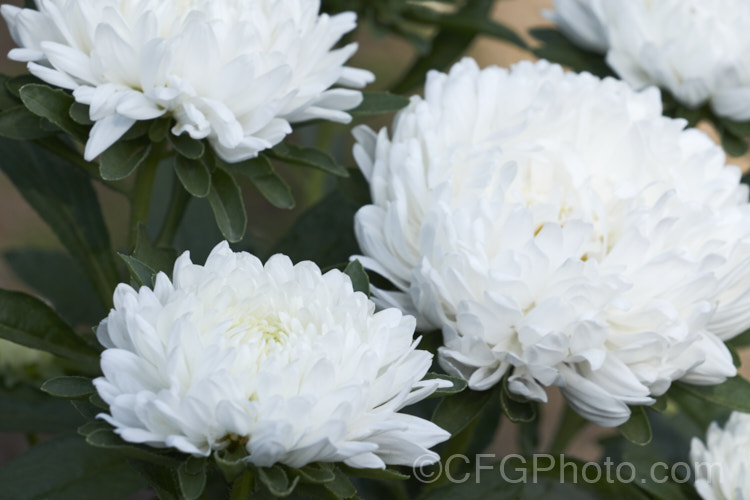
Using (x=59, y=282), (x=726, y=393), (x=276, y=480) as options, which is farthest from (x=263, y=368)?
(x=59, y=282)

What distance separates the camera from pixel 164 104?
2.70 feet

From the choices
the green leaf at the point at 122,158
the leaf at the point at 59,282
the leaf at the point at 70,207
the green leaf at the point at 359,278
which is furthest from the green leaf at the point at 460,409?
the leaf at the point at 59,282

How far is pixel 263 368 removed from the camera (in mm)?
651

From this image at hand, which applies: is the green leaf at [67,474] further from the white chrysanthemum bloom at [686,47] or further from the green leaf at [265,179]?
the white chrysanthemum bloom at [686,47]

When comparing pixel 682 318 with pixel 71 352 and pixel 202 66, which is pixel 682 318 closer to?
pixel 202 66

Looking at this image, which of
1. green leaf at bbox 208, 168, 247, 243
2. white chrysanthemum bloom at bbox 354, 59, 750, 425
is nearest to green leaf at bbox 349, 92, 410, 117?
white chrysanthemum bloom at bbox 354, 59, 750, 425

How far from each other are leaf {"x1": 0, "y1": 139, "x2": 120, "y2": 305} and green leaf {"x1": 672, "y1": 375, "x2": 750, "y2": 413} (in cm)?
66

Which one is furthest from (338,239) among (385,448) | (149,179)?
(385,448)

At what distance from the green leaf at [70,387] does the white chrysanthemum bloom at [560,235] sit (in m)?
0.28

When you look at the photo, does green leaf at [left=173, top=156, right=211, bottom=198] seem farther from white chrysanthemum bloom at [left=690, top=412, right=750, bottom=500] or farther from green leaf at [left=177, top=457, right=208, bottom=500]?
white chrysanthemum bloom at [left=690, top=412, right=750, bottom=500]

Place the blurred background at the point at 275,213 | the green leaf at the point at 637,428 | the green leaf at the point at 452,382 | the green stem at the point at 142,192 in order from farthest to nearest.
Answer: the blurred background at the point at 275,213 < the green stem at the point at 142,192 < the green leaf at the point at 637,428 < the green leaf at the point at 452,382

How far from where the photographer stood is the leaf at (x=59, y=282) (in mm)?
1380

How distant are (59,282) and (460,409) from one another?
2.54 feet

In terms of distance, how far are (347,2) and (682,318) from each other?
708mm
